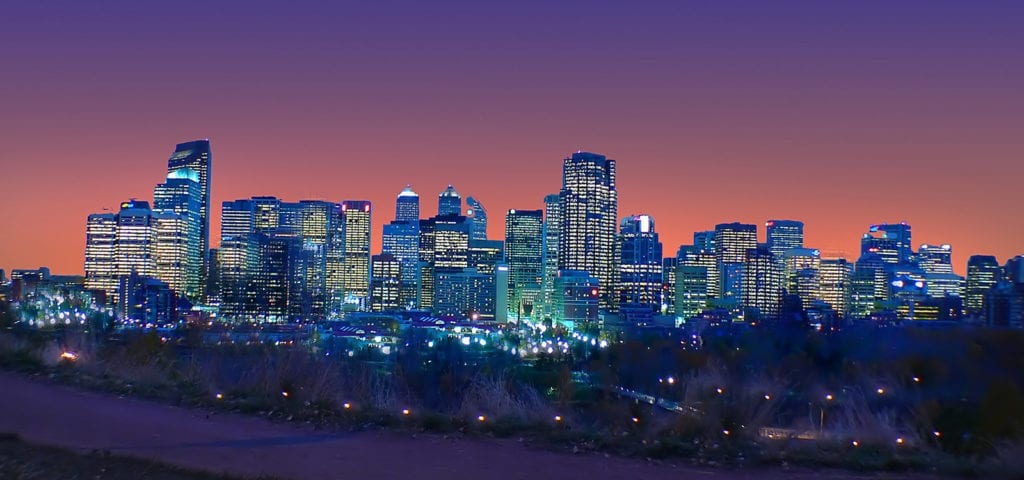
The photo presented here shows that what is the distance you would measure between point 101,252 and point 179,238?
38.2 ft

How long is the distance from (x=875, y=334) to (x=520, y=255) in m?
125

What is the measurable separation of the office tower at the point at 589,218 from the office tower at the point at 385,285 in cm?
2730

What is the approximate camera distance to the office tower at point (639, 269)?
145125 millimetres

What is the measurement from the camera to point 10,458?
321 inches

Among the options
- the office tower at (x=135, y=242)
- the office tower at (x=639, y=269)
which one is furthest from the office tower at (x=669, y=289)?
the office tower at (x=135, y=242)

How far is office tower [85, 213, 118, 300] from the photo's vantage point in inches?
5025

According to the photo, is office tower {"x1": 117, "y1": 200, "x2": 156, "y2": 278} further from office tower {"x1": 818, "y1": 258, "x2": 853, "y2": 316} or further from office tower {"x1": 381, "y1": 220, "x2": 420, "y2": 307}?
office tower {"x1": 818, "y1": 258, "x2": 853, "y2": 316}

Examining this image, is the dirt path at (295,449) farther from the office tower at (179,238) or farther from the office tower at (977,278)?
the office tower at (179,238)

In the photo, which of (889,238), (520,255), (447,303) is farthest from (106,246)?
(889,238)

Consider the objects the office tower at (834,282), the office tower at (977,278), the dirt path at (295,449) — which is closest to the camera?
the dirt path at (295,449)

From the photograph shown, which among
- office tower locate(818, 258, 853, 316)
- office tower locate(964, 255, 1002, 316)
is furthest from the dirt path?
office tower locate(818, 258, 853, 316)

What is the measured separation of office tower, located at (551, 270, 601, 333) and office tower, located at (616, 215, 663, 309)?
787cm

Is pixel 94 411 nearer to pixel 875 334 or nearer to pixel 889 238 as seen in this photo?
pixel 875 334

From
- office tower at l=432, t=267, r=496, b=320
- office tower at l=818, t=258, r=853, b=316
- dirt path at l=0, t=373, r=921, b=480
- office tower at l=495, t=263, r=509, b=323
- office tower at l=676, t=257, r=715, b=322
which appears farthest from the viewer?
office tower at l=495, t=263, r=509, b=323
